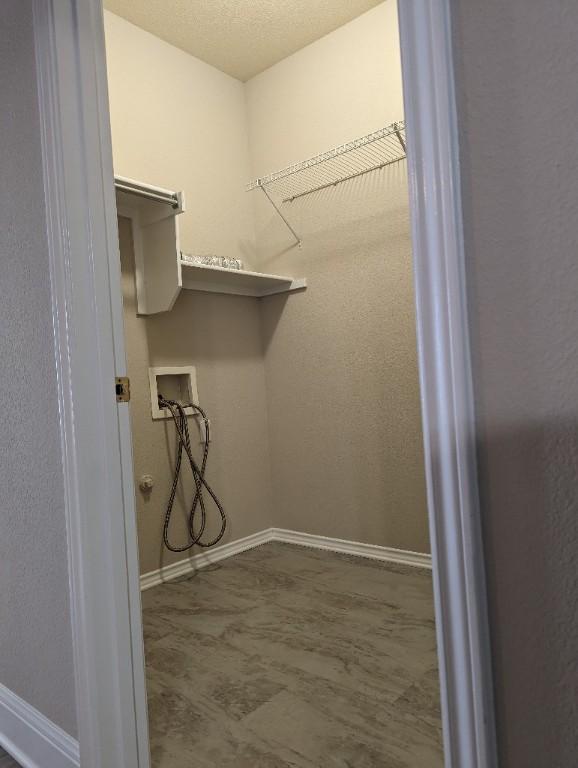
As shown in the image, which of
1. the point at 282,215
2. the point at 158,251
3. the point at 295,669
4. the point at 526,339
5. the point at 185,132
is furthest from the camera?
the point at 282,215

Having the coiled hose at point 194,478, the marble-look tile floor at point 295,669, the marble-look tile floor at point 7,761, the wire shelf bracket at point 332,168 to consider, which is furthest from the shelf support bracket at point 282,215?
the marble-look tile floor at point 7,761

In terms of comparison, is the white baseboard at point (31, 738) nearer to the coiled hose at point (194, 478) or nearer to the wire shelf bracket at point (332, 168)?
the coiled hose at point (194, 478)

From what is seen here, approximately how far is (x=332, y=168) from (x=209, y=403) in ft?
4.81

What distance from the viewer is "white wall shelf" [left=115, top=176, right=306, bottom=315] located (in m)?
2.55

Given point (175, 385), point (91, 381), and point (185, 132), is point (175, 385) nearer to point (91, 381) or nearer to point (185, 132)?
point (185, 132)

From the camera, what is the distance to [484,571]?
582mm

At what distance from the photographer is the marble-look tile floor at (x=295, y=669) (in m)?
1.45

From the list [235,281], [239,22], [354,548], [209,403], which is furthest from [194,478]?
[239,22]

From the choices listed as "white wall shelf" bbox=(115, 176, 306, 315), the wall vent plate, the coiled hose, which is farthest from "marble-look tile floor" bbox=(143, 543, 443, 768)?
"white wall shelf" bbox=(115, 176, 306, 315)

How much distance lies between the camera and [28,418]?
1407 mm

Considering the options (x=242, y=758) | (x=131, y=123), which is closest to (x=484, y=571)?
(x=242, y=758)

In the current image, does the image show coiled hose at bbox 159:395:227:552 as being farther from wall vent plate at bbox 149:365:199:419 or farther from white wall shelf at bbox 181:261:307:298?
white wall shelf at bbox 181:261:307:298

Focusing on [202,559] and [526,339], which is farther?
[202,559]

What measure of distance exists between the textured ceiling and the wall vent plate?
177cm
